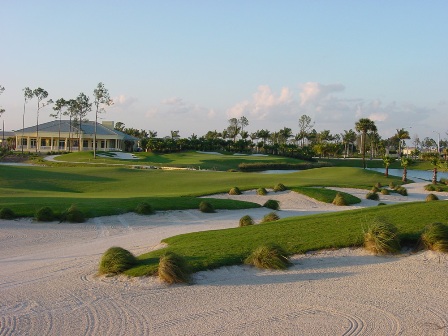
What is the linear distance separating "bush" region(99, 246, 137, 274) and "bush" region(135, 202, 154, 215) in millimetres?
11394

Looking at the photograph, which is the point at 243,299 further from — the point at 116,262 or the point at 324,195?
the point at 324,195

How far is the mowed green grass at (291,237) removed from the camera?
36.7 ft

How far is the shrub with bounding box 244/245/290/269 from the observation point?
423 inches

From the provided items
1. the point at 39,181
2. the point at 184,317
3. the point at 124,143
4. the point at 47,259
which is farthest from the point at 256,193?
the point at 124,143

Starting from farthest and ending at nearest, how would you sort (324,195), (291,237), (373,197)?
(373,197) < (324,195) < (291,237)

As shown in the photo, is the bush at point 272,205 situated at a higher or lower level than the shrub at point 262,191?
lower

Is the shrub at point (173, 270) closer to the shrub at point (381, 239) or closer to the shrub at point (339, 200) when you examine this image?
the shrub at point (381, 239)

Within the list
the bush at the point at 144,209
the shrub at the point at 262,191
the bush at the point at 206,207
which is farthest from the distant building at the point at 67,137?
the bush at the point at 144,209

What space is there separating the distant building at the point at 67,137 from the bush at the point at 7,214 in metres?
92.0

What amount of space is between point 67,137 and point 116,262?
358ft

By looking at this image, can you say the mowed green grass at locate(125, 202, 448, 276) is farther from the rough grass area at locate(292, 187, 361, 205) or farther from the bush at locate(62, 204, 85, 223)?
the rough grass area at locate(292, 187, 361, 205)

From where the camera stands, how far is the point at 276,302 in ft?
29.0

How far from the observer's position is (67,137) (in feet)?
377

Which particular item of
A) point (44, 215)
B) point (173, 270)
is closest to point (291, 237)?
point (173, 270)
